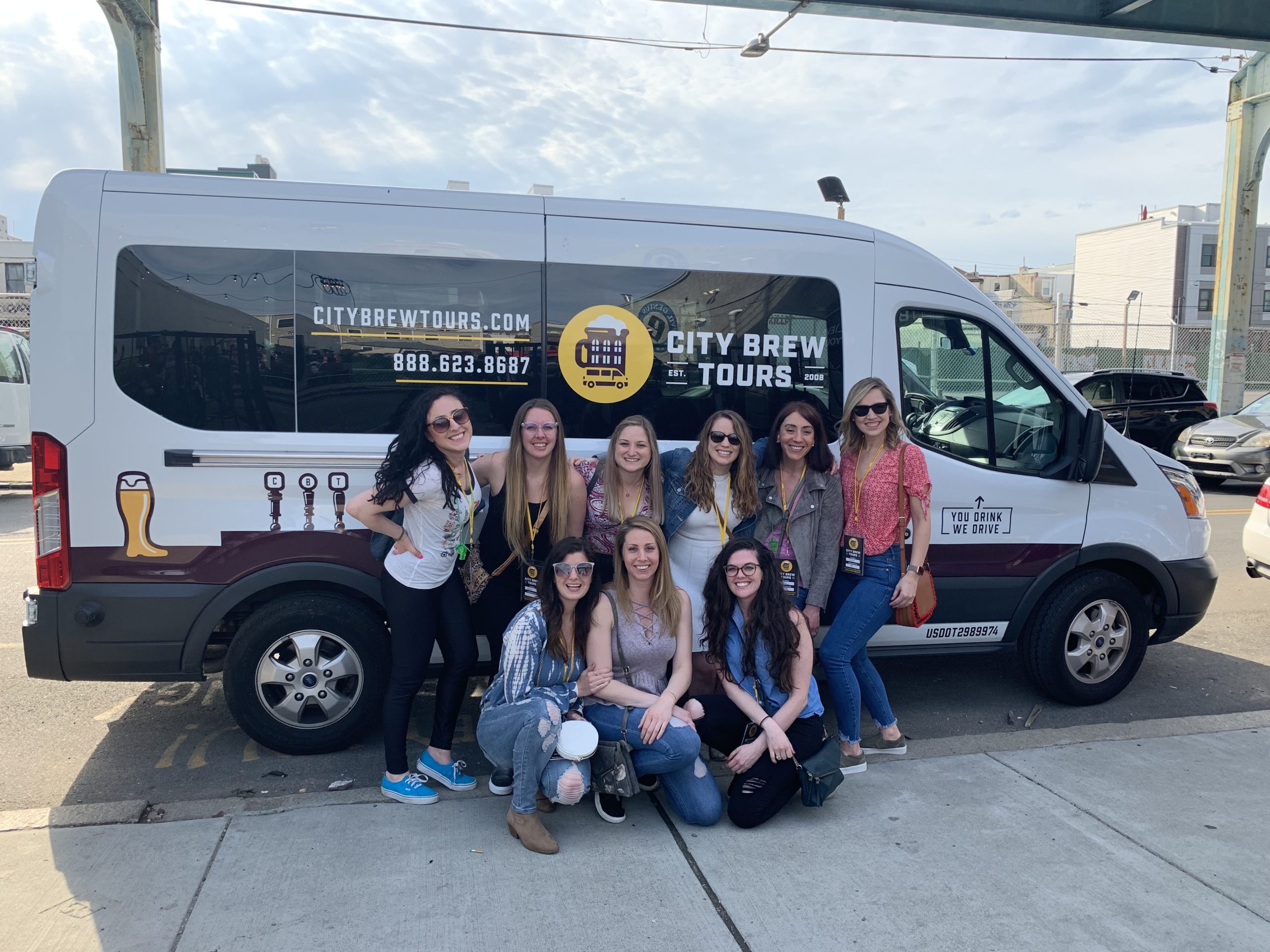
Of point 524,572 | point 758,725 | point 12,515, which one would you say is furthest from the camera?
point 12,515

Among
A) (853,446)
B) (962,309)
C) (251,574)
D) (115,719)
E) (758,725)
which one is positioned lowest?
(115,719)

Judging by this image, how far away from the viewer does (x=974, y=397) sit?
14.4ft

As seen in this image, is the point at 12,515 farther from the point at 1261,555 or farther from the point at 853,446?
the point at 1261,555

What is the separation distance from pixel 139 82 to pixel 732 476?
787 centimetres

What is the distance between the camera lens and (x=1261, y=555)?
6.01 m

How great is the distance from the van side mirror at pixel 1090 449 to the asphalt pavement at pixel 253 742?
1.25 m

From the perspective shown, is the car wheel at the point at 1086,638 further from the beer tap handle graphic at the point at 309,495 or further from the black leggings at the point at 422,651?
the beer tap handle graphic at the point at 309,495

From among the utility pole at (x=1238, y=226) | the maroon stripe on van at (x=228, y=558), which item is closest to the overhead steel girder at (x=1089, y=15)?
the maroon stripe on van at (x=228, y=558)

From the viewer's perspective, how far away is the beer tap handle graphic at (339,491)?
3.77 meters

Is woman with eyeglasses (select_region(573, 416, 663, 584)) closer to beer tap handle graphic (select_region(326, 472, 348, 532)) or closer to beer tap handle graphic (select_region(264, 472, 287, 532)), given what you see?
beer tap handle graphic (select_region(326, 472, 348, 532))

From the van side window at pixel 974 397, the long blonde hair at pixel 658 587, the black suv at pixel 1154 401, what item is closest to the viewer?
the long blonde hair at pixel 658 587

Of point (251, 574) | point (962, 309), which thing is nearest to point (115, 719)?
point (251, 574)

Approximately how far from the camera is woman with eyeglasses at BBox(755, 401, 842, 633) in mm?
3867

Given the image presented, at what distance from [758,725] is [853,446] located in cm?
129
